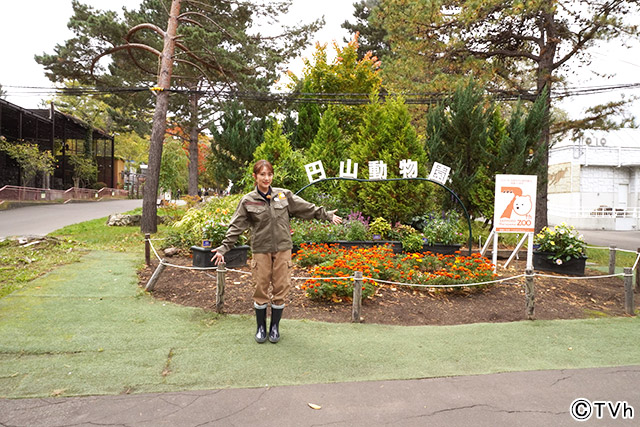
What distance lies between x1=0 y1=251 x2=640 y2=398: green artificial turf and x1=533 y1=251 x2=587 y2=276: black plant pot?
3.06 m

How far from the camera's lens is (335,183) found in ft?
44.5

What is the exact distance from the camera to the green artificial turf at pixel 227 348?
346 centimetres

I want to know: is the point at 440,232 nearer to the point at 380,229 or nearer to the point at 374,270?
the point at 380,229

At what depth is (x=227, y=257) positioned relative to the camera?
25.3 feet

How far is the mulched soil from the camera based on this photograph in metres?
5.46

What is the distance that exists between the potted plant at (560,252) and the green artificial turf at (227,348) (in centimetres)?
306

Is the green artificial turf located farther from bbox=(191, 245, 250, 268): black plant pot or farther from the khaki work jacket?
bbox=(191, 245, 250, 268): black plant pot

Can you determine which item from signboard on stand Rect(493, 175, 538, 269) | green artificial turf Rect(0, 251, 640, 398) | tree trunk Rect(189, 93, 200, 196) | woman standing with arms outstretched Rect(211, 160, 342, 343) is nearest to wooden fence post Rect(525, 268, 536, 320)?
green artificial turf Rect(0, 251, 640, 398)

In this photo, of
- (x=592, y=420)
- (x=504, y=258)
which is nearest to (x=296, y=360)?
(x=592, y=420)

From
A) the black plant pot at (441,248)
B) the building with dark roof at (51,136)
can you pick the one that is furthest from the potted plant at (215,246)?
the building with dark roof at (51,136)

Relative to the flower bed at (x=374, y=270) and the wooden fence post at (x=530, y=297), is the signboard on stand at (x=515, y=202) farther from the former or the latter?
the wooden fence post at (x=530, y=297)

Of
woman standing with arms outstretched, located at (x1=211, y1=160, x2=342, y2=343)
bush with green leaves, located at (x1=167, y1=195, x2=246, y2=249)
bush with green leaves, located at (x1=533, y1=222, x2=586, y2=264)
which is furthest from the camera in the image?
bush with green leaves, located at (x1=533, y1=222, x2=586, y2=264)

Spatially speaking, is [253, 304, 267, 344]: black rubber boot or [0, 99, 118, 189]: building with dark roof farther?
[0, 99, 118, 189]: building with dark roof

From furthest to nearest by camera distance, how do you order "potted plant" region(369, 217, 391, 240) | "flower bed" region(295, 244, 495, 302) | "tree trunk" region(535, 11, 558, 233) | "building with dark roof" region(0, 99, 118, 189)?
"building with dark roof" region(0, 99, 118, 189)
"tree trunk" region(535, 11, 558, 233)
"potted plant" region(369, 217, 391, 240)
"flower bed" region(295, 244, 495, 302)
